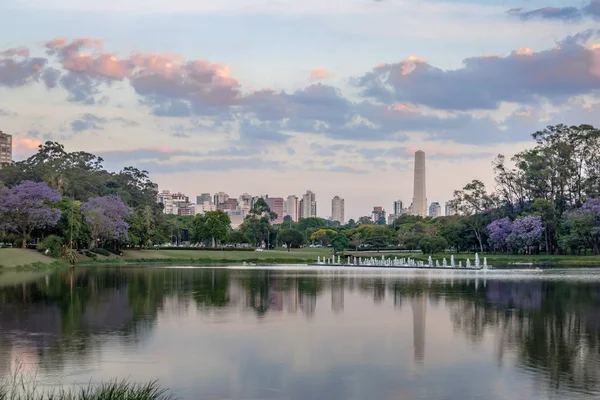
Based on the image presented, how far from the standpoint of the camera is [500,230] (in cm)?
9500

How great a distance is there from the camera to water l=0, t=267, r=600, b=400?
607 inches

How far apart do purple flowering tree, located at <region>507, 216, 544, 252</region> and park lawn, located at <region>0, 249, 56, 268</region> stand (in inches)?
2093

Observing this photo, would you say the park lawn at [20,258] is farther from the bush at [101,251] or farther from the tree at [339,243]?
the tree at [339,243]

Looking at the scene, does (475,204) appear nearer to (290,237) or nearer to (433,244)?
(433,244)

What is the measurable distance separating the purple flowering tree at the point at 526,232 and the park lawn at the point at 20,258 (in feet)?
174

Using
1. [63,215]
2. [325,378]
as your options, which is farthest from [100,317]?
[63,215]

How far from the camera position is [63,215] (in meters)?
83.2

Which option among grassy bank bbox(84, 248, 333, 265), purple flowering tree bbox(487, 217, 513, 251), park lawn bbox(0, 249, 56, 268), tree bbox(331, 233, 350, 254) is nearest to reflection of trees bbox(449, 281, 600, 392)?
park lawn bbox(0, 249, 56, 268)

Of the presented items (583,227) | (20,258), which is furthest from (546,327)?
(583,227)

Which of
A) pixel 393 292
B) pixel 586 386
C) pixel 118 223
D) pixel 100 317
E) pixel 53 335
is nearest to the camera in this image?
pixel 586 386

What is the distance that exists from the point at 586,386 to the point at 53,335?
14.6 meters

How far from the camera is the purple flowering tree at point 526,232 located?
3519 inches

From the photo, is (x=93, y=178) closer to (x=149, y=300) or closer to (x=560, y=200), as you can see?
(x=560, y=200)

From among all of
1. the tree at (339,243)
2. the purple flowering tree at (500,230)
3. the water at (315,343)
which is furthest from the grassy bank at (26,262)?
the tree at (339,243)
